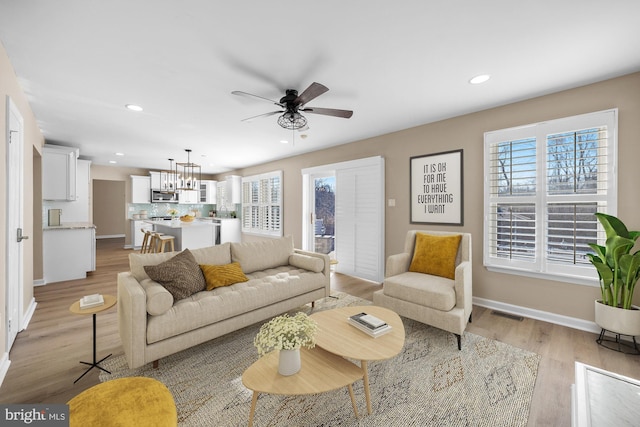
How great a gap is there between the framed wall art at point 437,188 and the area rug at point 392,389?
1.74 metres

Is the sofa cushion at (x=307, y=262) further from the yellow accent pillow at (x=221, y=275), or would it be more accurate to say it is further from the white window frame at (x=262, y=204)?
the white window frame at (x=262, y=204)

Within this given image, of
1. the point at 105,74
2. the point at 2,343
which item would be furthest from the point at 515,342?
the point at 105,74

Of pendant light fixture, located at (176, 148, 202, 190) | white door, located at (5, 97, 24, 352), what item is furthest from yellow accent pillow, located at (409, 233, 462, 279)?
pendant light fixture, located at (176, 148, 202, 190)

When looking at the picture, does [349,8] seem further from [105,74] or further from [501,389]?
[501,389]

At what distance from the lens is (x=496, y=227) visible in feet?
10.9

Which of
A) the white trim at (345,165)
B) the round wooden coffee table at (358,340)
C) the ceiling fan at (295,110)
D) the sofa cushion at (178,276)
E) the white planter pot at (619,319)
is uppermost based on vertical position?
the ceiling fan at (295,110)

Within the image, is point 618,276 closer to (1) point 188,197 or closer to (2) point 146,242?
(2) point 146,242

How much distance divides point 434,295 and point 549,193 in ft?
5.86

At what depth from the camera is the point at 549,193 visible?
2953 mm

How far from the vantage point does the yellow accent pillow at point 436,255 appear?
3004 mm

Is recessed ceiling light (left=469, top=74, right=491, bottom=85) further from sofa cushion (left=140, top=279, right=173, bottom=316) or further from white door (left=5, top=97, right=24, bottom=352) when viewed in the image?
white door (left=5, top=97, right=24, bottom=352)

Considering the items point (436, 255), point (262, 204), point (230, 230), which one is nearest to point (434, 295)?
point (436, 255)

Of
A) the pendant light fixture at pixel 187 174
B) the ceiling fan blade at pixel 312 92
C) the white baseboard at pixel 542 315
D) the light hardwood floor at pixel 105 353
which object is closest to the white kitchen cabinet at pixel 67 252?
the light hardwood floor at pixel 105 353

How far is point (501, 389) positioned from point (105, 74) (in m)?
4.18
